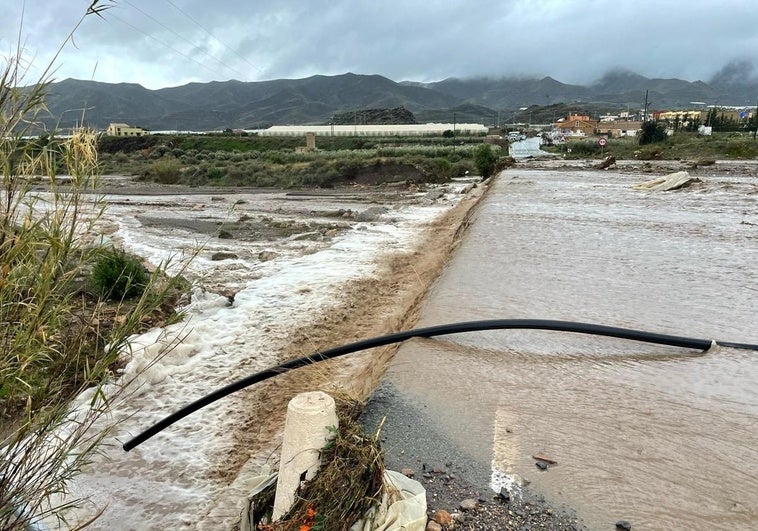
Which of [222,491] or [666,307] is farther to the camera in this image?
[666,307]

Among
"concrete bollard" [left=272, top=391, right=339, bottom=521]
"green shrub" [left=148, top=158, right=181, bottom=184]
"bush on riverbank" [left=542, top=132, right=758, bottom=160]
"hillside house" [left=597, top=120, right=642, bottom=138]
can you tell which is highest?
"concrete bollard" [left=272, top=391, right=339, bottom=521]

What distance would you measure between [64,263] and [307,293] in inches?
280

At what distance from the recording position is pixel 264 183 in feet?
126

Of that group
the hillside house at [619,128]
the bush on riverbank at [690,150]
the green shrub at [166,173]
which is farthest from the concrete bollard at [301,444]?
the hillside house at [619,128]

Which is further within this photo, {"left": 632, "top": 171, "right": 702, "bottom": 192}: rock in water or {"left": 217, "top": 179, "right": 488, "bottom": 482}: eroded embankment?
{"left": 632, "top": 171, "right": 702, "bottom": 192}: rock in water

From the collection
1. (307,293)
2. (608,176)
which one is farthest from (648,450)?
(608,176)

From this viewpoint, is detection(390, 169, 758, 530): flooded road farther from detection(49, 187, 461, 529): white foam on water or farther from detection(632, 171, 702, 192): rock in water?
detection(632, 171, 702, 192): rock in water

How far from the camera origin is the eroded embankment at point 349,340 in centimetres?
498

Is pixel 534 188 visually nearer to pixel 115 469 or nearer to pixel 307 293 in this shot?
pixel 307 293

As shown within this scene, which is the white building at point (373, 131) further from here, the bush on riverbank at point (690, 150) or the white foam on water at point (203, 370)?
the white foam on water at point (203, 370)

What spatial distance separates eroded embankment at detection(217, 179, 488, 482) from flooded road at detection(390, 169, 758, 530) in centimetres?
63

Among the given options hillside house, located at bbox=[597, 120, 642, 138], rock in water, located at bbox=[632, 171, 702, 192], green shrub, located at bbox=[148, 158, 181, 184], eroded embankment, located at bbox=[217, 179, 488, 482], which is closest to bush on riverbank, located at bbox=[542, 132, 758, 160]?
rock in water, located at bbox=[632, 171, 702, 192]

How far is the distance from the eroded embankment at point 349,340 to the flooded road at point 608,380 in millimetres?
626

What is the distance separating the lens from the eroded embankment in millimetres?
4984
